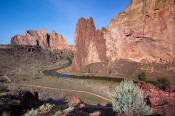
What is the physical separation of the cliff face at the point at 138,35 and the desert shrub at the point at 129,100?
3385cm

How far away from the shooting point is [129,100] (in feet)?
18.2

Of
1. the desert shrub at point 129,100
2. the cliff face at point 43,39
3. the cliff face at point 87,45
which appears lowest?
the desert shrub at point 129,100

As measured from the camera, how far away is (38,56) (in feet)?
220

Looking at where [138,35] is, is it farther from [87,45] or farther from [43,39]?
[43,39]

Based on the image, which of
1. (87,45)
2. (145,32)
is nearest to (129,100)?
(145,32)

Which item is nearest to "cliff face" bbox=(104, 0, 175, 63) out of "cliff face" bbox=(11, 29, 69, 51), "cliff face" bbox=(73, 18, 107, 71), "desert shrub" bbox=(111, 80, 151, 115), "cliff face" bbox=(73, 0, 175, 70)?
"cliff face" bbox=(73, 0, 175, 70)

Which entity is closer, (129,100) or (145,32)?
(129,100)

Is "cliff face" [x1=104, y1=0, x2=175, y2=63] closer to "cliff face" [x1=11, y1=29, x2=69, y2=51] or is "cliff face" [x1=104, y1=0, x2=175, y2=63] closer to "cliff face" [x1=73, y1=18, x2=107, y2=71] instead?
"cliff face" [x1=73, y1=18, x2=107, y2=71]

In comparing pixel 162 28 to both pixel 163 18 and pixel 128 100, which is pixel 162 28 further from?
pixel 128 100

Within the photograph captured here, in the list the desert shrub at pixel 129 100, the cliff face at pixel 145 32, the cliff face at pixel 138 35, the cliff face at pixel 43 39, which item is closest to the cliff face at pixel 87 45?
the cliff face at pixel 138 35

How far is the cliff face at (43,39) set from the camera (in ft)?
387

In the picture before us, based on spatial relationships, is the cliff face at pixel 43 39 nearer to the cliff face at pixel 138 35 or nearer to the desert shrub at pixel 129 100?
the cliff face at pixel 138 35

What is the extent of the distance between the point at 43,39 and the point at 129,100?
462 ft

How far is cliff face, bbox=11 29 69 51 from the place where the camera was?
387 feet
